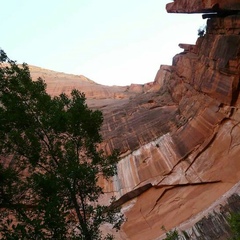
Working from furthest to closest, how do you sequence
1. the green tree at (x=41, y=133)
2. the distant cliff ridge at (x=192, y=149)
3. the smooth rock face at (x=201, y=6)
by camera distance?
1. the smooth rock face at (x=201, y=6)
2. the distant cliff ridge at (x=192, y=149)
3. the green tree at (x=41, y=133)

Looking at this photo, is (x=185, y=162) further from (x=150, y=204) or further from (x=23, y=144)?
(x=23, y=144)

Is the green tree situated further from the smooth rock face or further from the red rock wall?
the smooth rock face

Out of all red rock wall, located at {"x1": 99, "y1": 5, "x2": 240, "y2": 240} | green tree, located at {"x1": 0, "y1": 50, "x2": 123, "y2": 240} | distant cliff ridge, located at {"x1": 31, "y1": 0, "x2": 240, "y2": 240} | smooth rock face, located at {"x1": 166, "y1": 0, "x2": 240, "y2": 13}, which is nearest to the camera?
green tree, located at {"x1": 0, "y1": 50, "x2": 123, "y2": 240}

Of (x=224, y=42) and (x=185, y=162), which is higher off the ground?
(x=224, y=42)

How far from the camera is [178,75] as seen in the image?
95.9ft

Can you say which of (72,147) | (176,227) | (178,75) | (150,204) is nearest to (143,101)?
(178,75)

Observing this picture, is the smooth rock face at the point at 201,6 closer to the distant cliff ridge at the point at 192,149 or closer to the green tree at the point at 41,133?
the distant cliff ridge at the point at 192,149

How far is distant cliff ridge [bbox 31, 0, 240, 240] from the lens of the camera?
1772cm

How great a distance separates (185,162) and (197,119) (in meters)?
2.96

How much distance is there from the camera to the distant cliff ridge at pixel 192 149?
58.1 ft

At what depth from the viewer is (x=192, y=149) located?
20.4m

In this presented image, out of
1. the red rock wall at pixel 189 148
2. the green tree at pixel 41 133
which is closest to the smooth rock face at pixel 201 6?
the red rock wall at pixel 189 148

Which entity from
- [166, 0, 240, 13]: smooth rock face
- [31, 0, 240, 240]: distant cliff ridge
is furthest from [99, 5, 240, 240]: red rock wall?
[166, 0, 240, 13]: smooth rock face

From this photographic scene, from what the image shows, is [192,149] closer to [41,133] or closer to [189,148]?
[189,148]
